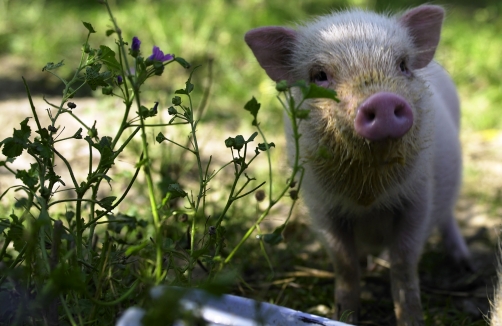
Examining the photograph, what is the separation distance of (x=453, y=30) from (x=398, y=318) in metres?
5.10

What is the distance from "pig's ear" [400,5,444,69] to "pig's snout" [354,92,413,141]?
100cm

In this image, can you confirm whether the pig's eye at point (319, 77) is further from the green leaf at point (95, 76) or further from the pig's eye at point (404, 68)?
the green leaf at point (95, 76)

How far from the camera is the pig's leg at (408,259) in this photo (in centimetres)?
291

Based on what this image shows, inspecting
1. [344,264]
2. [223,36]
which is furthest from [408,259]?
[223,36]

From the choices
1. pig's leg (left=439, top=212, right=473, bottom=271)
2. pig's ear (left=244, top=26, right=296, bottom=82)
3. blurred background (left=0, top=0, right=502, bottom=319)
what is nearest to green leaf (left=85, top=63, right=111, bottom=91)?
pig's ear (left=244, top=26, right=296, bottom=82)

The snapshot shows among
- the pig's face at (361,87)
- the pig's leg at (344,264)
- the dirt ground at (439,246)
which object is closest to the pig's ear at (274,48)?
the pig's face at (361,87)

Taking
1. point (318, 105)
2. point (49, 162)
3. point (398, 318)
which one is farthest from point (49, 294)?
point (398, 318)

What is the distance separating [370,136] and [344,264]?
3.18ft

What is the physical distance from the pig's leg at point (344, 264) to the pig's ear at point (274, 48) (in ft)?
2.61

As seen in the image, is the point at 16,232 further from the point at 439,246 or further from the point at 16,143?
the point at 439,246

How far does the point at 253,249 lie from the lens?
3652 mm

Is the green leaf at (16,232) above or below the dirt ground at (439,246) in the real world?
above

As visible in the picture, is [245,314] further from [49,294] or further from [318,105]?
[318,105]

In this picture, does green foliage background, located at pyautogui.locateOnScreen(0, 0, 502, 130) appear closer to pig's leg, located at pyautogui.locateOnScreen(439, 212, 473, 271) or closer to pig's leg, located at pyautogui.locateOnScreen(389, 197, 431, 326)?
pig's leg, located at pyautogui.locateOnScreen(439, 212, 473, 271)
